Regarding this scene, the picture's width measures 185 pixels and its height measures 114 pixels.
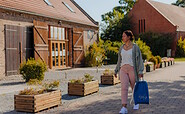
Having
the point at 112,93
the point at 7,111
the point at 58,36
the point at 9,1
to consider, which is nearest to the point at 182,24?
the point at 58,36

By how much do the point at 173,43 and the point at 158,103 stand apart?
3104 centimetres

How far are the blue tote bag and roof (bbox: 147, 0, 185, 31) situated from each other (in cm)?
3238

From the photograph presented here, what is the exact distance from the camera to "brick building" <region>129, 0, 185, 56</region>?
37.0 meters

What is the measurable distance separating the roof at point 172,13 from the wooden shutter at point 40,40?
2324 centimetres

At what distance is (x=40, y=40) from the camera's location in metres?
18.1

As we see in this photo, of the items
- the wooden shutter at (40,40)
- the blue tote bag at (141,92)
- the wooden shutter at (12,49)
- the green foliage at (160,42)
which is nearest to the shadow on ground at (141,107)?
the blue tote bag at (141,92)

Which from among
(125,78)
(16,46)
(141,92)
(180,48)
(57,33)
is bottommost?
(141,92)

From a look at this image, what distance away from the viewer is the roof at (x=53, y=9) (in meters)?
16.6

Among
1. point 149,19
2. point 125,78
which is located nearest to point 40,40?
point 125,78

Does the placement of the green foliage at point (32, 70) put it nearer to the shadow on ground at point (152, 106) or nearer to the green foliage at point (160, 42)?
the shadow on ground at point (152, 106)

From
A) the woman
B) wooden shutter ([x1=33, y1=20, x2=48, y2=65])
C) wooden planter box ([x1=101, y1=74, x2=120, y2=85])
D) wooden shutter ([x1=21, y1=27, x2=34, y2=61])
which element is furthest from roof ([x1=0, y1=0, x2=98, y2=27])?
the woman

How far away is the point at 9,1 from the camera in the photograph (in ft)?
54.3

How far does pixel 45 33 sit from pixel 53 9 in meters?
3.00

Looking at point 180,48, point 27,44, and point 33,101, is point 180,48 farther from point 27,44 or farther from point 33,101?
point 33,101
